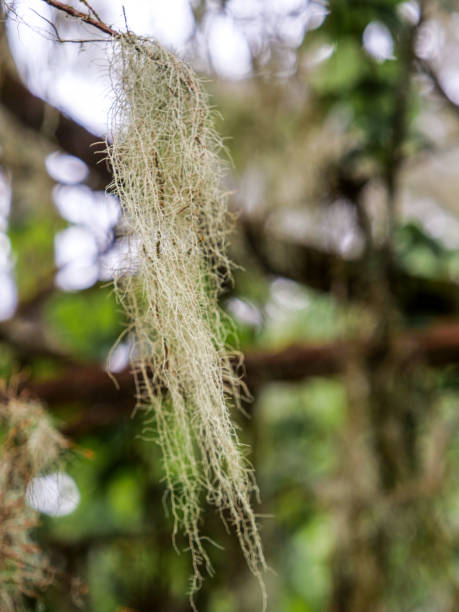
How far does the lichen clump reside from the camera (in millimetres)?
616

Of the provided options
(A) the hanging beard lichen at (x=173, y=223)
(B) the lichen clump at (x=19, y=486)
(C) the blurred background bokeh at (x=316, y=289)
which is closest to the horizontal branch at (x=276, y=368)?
(C) the blurred background bokeh at (x=316, y=289)

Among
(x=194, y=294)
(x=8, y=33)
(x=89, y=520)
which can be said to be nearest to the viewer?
(x=194, y=294)

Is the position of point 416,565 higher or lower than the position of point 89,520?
higher

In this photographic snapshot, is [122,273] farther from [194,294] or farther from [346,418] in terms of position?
[346,418]

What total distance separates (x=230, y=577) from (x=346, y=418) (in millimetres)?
581

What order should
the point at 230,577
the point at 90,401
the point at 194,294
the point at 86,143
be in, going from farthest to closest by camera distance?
the point at 230,577 < the point at 90,401 < the point at 86,143 < the point at 194,294

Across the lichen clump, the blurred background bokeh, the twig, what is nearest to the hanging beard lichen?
the twig

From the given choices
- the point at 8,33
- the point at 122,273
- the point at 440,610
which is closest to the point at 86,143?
the point at 8,33

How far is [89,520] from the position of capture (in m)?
1.96

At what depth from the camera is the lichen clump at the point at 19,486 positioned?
2.02 feet

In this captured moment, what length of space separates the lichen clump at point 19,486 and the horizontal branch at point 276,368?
0.64 metres

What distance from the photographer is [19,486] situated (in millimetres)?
682

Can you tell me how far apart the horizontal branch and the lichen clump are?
0.64 m

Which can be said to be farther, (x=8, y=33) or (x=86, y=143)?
(x=86, y=143)
